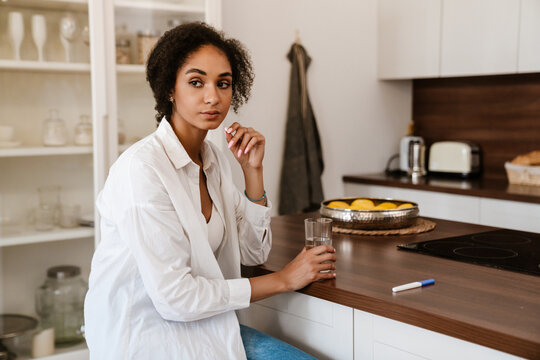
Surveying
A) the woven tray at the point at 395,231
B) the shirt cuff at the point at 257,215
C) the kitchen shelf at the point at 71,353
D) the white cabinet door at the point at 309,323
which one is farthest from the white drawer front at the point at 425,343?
the kitchen shelf at the point at 71,353

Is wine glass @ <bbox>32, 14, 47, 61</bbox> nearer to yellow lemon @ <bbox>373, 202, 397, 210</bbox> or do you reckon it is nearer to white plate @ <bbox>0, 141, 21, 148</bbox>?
white plate @ <bbox>0, 141, 21, 148</bbox>

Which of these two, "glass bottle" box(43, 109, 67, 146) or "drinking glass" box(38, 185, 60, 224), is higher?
"glass bottle" box(43, 109, 67, 146)

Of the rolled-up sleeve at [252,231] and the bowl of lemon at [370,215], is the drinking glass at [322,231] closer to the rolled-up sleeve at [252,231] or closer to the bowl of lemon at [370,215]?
the rolled-up sleeve at [252,231]

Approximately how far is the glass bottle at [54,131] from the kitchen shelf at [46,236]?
380 millimetres

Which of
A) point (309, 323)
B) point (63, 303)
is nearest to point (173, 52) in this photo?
point (309, 323)

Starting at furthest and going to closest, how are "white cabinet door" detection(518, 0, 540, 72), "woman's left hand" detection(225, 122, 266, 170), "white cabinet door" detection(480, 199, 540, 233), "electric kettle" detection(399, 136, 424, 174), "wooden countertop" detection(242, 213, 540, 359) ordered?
"electric kettle" detection(399, 136, 424, 174) < "white cabinet door" detection(518, 0, 540, 72) < "white cabinet door" detection(480, 199, 540, 233) < "woman's left hand" detection(225, 122, 266, 170) < "wooden countertop" detection(242, 213, 540, 359)

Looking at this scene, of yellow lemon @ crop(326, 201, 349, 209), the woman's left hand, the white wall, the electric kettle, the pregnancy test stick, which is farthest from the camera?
the electric kettle

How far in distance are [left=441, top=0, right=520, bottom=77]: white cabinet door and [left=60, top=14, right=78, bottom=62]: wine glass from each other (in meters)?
2.07

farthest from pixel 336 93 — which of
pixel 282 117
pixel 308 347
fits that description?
pixel 308 347

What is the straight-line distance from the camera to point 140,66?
2.78m

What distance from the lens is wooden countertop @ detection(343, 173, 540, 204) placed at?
2979mm

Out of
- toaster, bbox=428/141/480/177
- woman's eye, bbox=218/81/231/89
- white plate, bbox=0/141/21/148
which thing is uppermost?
woman's eye, bbox=218/81/231/89

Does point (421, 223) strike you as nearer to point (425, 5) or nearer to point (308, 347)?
point (308, 347)

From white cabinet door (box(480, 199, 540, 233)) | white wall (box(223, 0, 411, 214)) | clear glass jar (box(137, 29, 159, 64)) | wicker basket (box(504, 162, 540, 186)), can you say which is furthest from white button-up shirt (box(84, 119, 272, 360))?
wicker basket (box(504, 162, 540, 186))
